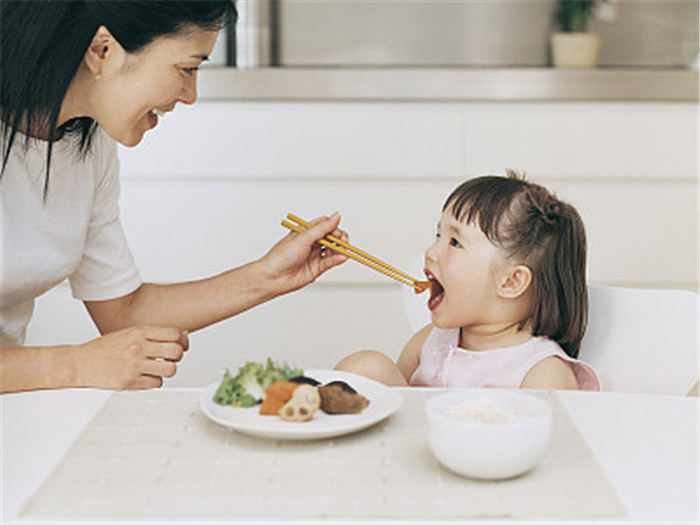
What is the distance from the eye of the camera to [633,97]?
259 centimetres

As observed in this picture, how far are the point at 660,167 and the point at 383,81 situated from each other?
0.80 meters

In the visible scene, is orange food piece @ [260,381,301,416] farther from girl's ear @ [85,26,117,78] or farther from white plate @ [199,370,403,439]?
girl's ear @ [85,26,117,78]

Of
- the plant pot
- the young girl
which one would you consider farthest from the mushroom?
the plant pot

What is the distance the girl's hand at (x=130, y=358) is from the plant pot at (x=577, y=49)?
1.91m

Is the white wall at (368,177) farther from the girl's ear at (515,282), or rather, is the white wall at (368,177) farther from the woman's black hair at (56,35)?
the woman's black hair at (56,35)

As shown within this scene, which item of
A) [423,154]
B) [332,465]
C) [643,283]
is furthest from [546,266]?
[643,283]

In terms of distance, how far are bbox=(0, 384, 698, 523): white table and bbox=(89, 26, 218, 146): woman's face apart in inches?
19.4

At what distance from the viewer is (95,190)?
1601 millimetres

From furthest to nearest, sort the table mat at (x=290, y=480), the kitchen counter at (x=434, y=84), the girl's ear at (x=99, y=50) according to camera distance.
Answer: the kitchen counter at (x=434, y=84)
the girl's ear at (x=99, y=50)
the table mat at (x=290, y=480)

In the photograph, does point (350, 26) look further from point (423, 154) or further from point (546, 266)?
point (546, 266)

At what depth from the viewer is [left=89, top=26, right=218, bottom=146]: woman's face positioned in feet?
4.47

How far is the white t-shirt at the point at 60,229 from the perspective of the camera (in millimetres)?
1459

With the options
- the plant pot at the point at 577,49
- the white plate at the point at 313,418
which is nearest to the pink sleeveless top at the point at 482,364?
the white plate at the point at 313,418

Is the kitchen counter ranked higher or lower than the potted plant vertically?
lower
